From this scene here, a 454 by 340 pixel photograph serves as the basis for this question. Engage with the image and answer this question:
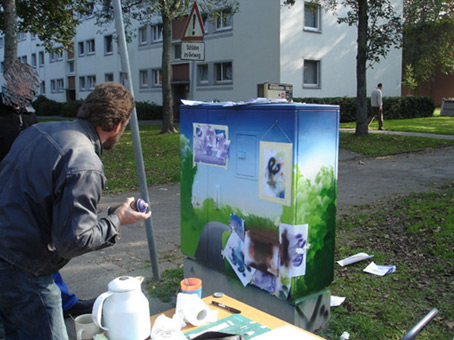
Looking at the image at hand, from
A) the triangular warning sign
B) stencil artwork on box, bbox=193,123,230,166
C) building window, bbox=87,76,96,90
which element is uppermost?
building window, bbox=87,76,96,90

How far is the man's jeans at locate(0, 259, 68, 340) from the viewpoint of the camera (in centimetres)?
220

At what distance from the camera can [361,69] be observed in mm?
15953

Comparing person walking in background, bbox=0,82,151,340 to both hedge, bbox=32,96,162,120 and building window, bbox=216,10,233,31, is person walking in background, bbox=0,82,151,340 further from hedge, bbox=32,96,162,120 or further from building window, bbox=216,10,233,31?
hedge, bbox=32,96,162,120

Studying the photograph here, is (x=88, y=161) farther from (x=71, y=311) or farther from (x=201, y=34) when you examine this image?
Answer: (x=201, y=34)

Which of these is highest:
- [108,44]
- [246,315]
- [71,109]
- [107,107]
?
[108,44]

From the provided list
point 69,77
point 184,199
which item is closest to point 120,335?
point 184,199

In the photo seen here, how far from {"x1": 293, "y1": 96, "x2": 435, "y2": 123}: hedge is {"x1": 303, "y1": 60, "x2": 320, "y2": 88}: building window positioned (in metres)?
1.74

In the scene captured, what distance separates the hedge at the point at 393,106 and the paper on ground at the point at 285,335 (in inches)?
846

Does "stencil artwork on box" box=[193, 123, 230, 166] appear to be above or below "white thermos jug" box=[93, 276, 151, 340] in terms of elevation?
above

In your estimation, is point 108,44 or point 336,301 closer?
point 336,301

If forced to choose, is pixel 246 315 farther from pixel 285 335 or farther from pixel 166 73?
pixel 166 73

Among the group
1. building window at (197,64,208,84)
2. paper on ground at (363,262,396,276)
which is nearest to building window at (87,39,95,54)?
Result: building window at (197,64,208,84)

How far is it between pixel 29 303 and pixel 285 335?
1205 mm

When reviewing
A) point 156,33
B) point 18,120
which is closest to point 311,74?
point 156,33
